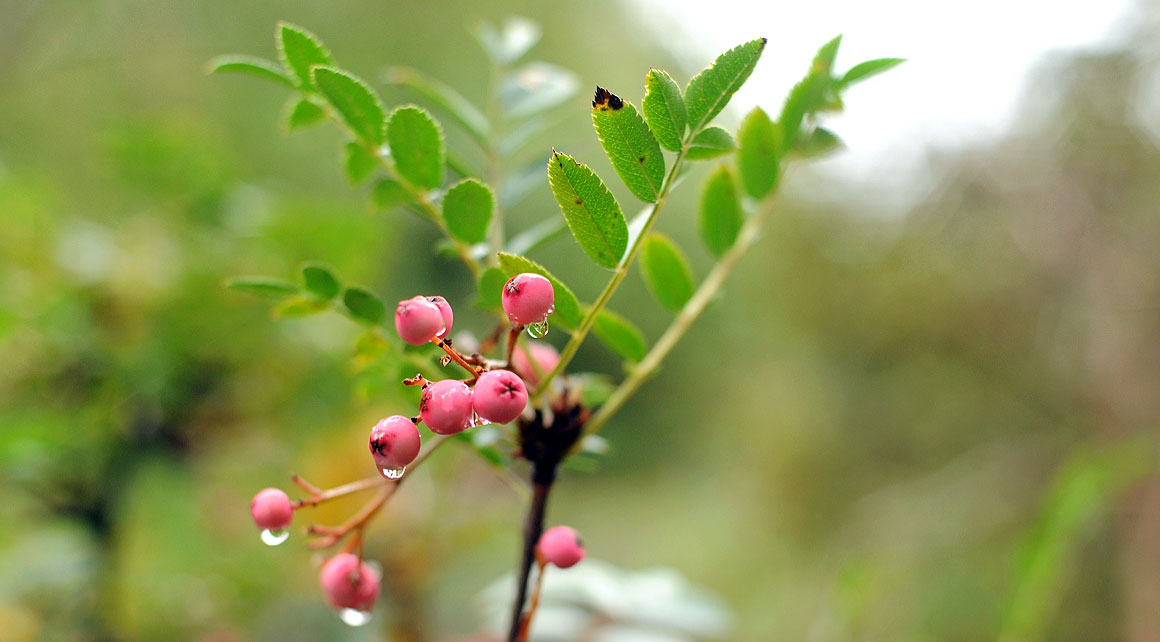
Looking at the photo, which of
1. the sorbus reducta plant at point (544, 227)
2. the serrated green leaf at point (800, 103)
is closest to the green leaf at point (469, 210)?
the sorbus reducta plant at point (544, 227)

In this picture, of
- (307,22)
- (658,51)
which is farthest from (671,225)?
(307,22)

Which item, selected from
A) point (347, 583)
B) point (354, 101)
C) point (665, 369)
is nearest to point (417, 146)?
point (354, 101)

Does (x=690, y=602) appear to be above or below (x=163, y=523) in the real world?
below

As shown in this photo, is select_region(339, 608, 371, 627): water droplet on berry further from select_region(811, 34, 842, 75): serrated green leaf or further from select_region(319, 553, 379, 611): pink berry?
select_region(811, 34, 842, 75): serrated green leaf

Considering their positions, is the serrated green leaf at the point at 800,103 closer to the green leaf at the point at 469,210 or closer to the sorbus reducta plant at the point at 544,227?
the sorbus reducta plant at the point at 544,227

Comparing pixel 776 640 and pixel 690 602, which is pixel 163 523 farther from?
pixel 776 640

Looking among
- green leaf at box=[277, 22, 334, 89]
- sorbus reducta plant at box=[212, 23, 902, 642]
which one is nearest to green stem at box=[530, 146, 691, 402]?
sorbus reducta plant at box=[212, 23, 902, 642]
